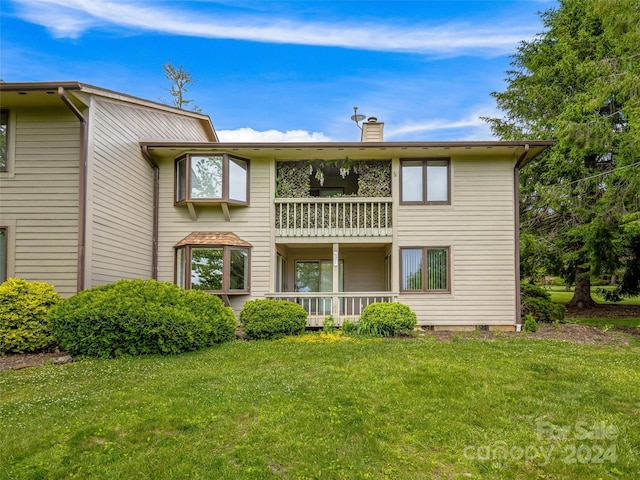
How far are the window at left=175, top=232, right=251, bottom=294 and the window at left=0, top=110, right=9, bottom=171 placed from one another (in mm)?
4261

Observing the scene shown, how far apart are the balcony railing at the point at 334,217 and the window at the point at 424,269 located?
0.98m

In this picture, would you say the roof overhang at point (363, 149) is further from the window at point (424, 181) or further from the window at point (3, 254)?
the window at point (3, 254)

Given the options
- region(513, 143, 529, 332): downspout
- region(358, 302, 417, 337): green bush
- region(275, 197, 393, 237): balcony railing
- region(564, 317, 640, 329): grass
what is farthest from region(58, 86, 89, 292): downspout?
region(564, 317, 640, 329): grass

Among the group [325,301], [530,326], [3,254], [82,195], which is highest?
[82,195]

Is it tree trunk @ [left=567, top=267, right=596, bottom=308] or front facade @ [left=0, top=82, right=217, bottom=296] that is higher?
front facade @ [left=0, top=82, right=217, bottom=296]

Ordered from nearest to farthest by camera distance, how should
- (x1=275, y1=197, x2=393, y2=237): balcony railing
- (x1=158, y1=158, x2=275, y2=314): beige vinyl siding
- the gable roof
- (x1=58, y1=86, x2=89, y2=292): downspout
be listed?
1. the gable roof
2. (x1=58, y1=86, x2=89, y2=292): downspout
3. (x1=158, y1=158, x2=275, y2=314): beige vinyl siding
4. (x1=275, y1=197, x2=393, y2=237): balcony railing

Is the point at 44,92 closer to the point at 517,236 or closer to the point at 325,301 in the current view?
the point at 325,301

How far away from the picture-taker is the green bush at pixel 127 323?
6.97 m

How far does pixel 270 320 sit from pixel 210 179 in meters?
4.43

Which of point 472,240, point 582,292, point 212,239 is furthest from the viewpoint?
point 582,292

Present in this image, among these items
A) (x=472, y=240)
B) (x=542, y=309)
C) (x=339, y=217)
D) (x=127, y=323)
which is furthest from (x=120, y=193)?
(x=542, y=309)

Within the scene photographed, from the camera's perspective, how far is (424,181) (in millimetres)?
11375

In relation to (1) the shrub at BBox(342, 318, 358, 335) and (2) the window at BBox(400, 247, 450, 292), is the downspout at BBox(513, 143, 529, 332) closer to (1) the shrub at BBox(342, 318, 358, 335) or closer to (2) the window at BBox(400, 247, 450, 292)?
(2) the window at BBox(400, 247, 450, 292)

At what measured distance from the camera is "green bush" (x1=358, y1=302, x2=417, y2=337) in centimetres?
941
